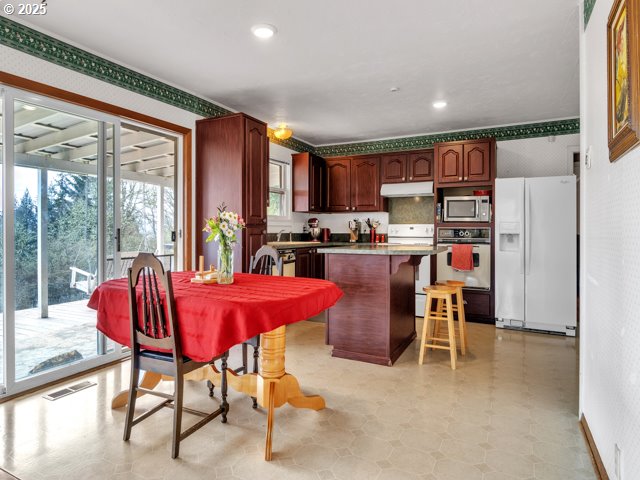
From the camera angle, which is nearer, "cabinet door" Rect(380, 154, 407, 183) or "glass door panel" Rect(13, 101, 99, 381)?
"glass door panel" Rect(13, 101, 99, 381)

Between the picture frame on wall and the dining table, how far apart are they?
5.08 feet

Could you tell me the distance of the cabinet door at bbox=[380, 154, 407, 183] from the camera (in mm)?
5656

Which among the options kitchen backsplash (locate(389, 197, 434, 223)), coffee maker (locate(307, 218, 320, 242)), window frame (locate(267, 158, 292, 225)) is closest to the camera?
kitchen backsplash (locate(389, 197, 434, 223))

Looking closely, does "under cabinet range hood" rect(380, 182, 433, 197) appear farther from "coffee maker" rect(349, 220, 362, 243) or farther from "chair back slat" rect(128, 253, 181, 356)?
"chair back slat" rect(128, 253, 181, 356)

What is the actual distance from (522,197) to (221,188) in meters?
3.49

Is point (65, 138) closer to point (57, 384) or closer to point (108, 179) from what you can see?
point (108, 179)

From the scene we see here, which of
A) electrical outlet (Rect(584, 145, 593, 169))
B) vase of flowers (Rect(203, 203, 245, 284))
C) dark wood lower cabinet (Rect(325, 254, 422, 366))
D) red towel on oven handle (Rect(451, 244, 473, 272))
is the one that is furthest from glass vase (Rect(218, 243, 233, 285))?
red towel on oven handle (Rect(451, 244, 473, 272))

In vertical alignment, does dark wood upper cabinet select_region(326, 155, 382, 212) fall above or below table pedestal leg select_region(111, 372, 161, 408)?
above

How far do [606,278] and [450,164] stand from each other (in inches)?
141

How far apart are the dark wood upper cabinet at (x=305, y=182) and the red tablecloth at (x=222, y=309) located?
360cm

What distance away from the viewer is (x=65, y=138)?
10.3 ft

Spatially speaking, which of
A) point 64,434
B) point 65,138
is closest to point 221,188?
point 65,138

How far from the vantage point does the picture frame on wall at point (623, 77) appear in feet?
4.09
